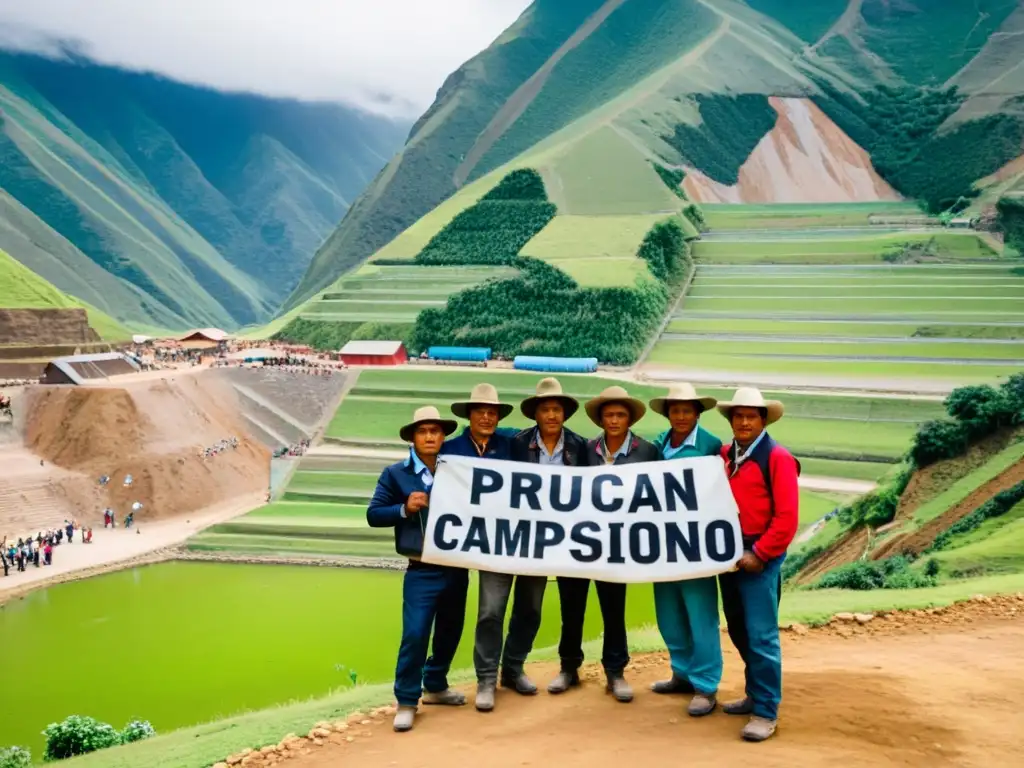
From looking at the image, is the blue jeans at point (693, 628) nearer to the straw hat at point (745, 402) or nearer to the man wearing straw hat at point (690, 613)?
the man wearing straw hat at point (690, 613)

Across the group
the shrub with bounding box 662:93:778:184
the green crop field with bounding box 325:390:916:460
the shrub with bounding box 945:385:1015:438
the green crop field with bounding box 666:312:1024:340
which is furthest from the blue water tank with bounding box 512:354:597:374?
the shrub with bounding box 662:93:778:184

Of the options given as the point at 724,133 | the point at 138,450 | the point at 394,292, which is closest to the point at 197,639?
the point at 138,450

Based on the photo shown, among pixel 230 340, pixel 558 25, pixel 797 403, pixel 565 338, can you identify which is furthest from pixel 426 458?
pixel 558 25

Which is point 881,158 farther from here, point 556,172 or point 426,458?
point 426,458

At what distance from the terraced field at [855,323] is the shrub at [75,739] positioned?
37167 millimetres

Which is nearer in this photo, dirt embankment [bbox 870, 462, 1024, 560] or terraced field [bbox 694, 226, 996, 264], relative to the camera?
dirt embankment [bbox 870, 462, 1024, 560]

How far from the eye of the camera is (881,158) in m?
91.4

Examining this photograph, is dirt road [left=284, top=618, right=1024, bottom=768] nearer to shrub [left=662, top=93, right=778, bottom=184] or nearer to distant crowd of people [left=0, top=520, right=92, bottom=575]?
distant crowd of people [left=0, top=520, right=92, bottom=575]

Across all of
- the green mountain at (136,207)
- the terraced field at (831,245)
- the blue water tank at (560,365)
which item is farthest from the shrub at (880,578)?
the green mountain at (136,207)

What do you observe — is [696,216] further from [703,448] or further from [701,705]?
[701,705]

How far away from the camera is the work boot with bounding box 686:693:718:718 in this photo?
22.9 ft

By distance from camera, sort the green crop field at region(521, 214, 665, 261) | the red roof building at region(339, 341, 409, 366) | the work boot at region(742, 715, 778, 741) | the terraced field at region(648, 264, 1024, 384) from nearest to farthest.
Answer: the work boot at region(742, 715, 778, 741), the terraced field at region(648, 264, 1024, 384), the red roof building at region(339, 341, 409, 366), the green crop field at region(521, 214, 665, 261)

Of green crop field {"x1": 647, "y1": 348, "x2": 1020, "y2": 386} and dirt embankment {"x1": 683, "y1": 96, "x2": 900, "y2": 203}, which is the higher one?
dirt embankment {"x1": 683, "y1": 96, "x2": 900, "y2": 203}

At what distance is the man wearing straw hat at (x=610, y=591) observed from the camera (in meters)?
7.52
